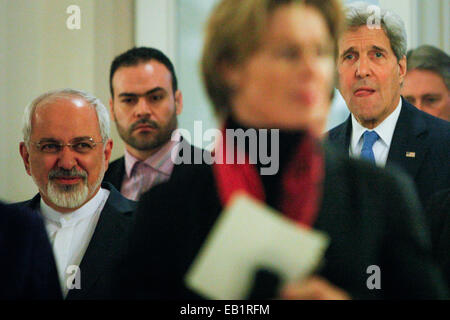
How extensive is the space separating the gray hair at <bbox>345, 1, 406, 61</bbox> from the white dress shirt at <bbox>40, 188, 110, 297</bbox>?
24.9 inches

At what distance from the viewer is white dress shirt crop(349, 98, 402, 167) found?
114 cm

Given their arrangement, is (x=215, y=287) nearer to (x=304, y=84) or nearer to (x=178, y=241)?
(x=178, y=241)

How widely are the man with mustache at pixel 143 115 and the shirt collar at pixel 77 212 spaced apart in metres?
0.05

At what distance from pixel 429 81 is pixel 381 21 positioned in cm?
24

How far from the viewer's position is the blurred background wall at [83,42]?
1.30m

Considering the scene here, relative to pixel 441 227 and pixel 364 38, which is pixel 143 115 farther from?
pixel 441 227

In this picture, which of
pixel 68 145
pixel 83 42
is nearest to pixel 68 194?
pixel 68 145

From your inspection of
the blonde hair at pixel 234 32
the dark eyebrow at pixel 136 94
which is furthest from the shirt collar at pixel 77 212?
the blonde hair at pixel 234 32

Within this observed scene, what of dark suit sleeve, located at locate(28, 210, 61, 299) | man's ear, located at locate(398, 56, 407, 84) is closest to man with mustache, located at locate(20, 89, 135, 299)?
dark suit sleeve, located at locate(28, 210, 61, 299)

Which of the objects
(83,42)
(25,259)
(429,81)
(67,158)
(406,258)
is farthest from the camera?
(83,42)

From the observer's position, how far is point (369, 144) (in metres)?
1.15

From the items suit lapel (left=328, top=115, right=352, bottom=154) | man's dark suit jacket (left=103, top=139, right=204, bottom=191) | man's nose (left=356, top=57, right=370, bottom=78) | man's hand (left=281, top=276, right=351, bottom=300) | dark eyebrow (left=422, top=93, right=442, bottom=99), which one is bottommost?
man's hand (left=281, top=276, right=351, bottom=300)

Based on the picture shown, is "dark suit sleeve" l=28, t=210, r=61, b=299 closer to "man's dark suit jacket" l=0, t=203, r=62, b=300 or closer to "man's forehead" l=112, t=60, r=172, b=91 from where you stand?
"man's dark suit jacket" l=0, t=203, r=62, b=300

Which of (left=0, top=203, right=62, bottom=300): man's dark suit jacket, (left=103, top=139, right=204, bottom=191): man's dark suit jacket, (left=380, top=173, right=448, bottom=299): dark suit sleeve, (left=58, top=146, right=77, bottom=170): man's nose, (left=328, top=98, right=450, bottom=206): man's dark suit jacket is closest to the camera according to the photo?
(left=380, top=173, right=448, bottom=299): dark suit sleeve
